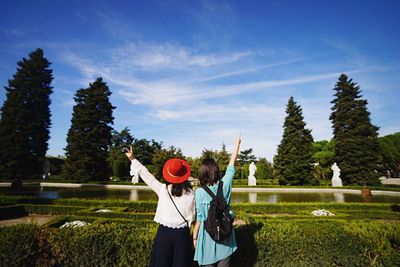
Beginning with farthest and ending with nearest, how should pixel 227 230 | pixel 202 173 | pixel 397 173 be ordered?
1. pixel 397 173
2. pixel 202 173
3. pixel 227 230

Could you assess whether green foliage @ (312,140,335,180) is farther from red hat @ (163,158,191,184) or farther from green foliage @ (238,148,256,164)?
red hat @ (163,158,191,184)

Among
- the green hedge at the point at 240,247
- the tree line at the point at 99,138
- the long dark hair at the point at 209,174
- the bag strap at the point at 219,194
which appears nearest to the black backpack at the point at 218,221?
the bag strap at the point at 219,194

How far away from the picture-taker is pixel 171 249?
8.29ft

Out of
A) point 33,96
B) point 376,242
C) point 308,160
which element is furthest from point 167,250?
point 33,96

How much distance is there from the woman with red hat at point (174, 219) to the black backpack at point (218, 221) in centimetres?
23

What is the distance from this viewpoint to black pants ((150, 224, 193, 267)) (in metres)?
2.49

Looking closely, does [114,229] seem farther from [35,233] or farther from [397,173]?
[397,173]

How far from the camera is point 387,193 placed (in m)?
19.6

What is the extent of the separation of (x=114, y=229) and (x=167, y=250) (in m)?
1.49

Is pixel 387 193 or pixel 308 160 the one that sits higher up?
pixel 308 160

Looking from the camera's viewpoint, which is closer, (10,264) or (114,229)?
(10,264)

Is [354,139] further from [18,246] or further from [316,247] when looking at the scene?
[18,246]

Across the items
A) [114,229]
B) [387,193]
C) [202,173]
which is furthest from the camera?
[387,193]

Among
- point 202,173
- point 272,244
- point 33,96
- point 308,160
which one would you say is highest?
point 33,96
